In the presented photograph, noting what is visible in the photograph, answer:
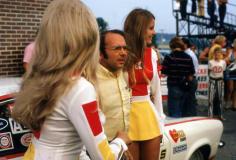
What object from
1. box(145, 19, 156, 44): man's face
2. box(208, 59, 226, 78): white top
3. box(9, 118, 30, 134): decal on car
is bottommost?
box(208, 59, 226, 78): white top

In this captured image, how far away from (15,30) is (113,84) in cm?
705

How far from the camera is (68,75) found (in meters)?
2.04

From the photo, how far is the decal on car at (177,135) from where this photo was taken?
14.5ft

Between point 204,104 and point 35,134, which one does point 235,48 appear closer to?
point 204,104

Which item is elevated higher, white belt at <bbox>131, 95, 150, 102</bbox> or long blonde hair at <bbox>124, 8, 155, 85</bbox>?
long blonde hair at <bbox>124, 8, 155, 85</bbox>

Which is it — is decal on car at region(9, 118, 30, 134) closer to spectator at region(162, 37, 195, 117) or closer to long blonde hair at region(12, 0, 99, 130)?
long blonde hair at region(12, 0, 99, 130)

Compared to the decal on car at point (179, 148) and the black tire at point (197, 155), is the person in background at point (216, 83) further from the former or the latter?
the decal on car at point (179, 148)

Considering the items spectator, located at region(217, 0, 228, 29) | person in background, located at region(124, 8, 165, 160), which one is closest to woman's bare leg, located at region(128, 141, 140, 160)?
person in background, located at region(124, 8, 165, 160)

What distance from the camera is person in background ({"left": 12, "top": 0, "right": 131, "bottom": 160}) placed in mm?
2031

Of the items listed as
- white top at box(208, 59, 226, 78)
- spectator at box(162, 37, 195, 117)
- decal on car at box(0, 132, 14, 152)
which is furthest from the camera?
white top at box(208, 59, 226, 78)

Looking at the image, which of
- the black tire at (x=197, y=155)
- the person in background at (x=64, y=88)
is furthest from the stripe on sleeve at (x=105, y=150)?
the black tire at (x=197, y=155)

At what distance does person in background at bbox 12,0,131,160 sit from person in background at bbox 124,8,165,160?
4.38ft

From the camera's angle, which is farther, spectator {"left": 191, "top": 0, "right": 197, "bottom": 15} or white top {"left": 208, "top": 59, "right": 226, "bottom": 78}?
spectator {"left": 191, "top": 0, "right": 197, "bottom": 15}

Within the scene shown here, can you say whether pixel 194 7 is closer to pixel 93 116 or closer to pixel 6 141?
pixel 6 141
